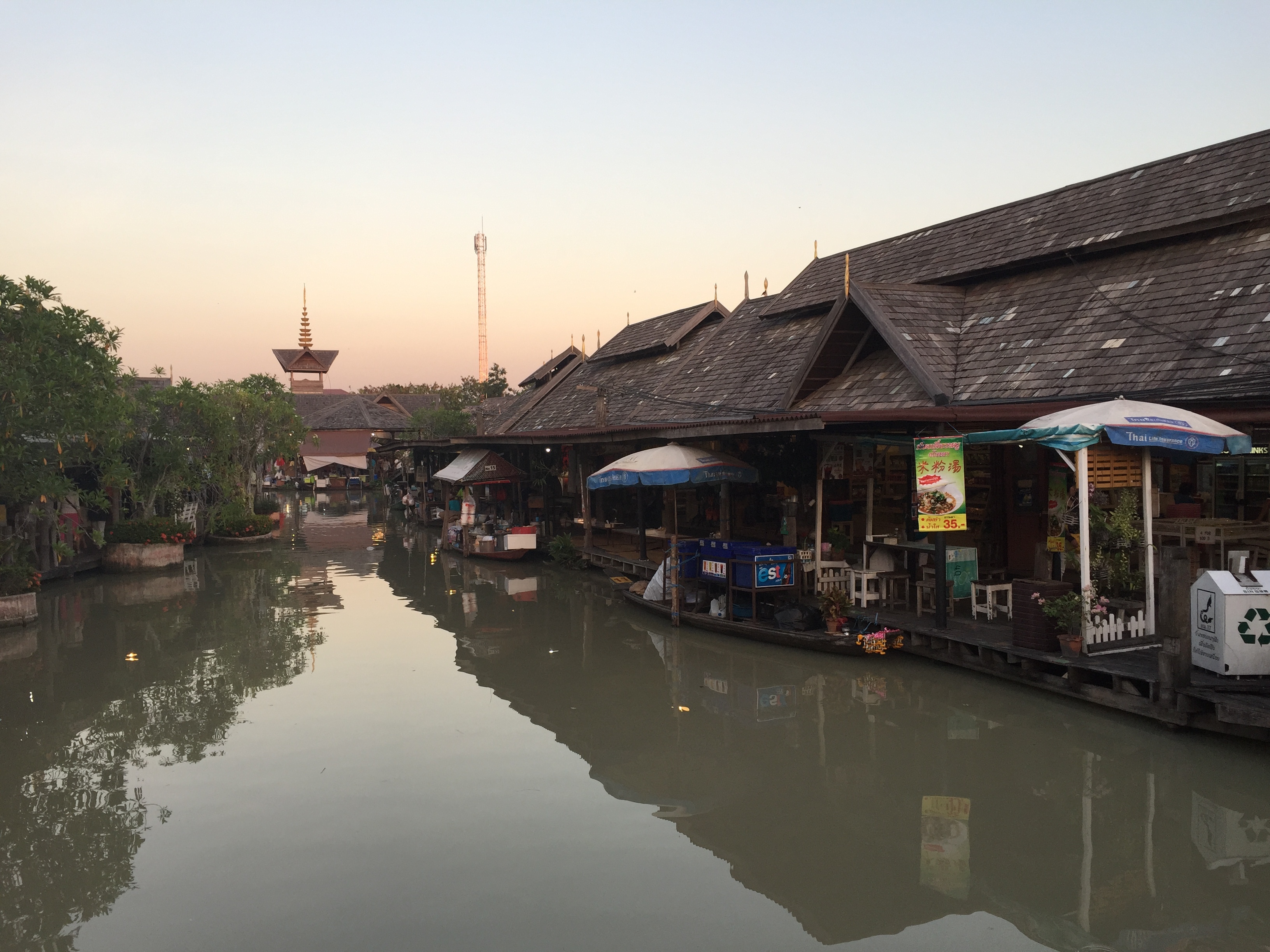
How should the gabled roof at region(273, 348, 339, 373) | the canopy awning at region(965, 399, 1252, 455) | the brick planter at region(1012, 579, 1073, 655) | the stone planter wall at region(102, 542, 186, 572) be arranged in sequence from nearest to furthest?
1. the canopy awning at region(965, 399, 1252, 455)
2. the brick planter at region(1012, 579, 1073, 655)
3. the stone planter wall at region(102, 542, 186, 572)
4. the gabled roof at region(273, 348, 339, 373)

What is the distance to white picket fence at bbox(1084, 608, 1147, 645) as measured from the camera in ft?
30.6

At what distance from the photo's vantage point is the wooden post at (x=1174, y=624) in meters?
7.99

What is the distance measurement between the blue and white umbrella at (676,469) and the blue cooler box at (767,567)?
204 centimetres

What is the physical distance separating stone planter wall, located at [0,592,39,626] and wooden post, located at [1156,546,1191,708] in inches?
637

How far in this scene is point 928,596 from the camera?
40.3 feet

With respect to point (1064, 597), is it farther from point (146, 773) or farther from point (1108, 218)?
point (146, 773)

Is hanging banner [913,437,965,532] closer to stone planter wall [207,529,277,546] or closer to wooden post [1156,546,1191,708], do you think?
wooden post [1156,546,1191,708]

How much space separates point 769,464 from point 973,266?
521 centimetres

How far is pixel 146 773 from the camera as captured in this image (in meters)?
8.16

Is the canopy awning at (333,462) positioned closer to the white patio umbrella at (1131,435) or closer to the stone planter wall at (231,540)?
the stone planter wall at (231,540)

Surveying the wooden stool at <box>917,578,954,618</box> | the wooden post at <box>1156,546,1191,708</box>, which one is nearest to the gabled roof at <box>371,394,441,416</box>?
the wooden stool at <box>917,578,954,618</box>

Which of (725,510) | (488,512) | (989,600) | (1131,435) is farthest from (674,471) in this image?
(488,512)

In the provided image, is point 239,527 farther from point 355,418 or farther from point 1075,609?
point 355,418

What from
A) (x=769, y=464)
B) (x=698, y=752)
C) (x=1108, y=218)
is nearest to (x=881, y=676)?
(x=698, y=752)
